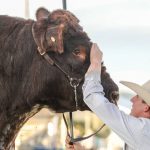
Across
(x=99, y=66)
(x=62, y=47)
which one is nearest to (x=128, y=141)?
(x=99, y=66)

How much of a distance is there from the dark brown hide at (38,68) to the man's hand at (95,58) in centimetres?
12

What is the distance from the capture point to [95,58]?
Answer: 4398 mm

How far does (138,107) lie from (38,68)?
0.78m

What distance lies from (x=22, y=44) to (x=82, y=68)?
45 cm

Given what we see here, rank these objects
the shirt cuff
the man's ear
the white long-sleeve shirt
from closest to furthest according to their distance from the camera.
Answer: the white long-sleeve shirt < the shirt cuff < the man's ear

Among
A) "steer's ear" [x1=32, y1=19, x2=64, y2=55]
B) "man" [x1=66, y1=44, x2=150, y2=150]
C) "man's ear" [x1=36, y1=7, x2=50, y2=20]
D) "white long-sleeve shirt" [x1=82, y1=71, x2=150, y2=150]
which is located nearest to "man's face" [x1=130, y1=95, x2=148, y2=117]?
"man" [x1=66, y1=44, x2=150, y2=150]

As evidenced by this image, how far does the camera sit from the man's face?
4266 mm

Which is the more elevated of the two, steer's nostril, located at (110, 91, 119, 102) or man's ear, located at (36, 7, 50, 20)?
man's ear, located at (36, 7, 50, 20)

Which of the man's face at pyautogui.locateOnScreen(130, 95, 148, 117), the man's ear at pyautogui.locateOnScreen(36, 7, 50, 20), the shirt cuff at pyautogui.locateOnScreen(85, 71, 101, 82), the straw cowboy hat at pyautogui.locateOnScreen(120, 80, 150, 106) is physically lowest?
the man's face at pyautogui.locateOnScreen(130, 95, 148, 117)

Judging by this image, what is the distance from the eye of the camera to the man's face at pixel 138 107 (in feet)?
14.0

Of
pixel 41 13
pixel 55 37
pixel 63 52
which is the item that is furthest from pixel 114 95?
pixel 41 13

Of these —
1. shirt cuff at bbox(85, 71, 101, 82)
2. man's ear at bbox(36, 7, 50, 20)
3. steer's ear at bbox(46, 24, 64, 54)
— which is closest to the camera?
shirt cuff at bbox(85, 71, 101, 82)

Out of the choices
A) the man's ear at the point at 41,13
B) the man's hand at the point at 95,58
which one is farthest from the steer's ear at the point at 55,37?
the man's ear at the point at 41,13

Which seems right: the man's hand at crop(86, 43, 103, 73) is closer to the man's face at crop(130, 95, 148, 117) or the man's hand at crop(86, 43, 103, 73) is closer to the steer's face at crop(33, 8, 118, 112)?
the steer's face at crop(33, 8, 118, 112)
